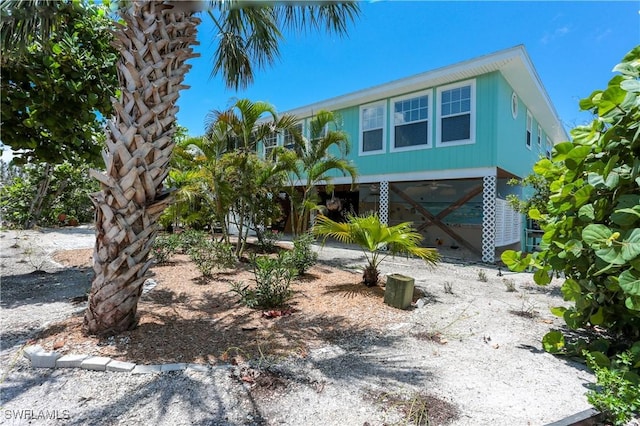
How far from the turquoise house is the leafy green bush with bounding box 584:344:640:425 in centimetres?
719

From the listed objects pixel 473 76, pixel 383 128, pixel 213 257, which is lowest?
pixel 213 257

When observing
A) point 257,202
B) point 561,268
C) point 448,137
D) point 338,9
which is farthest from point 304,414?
point 448,137

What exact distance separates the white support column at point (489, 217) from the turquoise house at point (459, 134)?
3cm

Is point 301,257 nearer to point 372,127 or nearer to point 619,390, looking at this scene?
point 619,390

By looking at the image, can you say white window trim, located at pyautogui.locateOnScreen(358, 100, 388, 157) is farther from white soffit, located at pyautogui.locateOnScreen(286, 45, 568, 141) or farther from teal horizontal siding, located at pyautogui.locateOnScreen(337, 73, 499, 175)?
white soffit, located at pyautogui.locateOnScreen(286, 45, 568, 141)

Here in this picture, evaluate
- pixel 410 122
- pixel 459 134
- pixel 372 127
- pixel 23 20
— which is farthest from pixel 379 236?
pixel 372 127

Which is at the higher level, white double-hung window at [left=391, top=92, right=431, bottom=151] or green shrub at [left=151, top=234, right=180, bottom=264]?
white double-hung window at [left=391, top=92, right=431, bottom=151]

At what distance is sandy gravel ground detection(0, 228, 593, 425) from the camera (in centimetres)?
216

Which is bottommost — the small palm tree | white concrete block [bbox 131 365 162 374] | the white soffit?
white concrete block [bbox 131 365 162 374]

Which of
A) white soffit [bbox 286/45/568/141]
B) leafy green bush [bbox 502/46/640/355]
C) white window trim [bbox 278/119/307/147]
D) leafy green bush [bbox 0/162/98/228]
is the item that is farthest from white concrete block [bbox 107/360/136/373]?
leafy green bush [bbox 0/162/98/228]

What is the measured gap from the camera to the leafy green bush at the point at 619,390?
2.09m

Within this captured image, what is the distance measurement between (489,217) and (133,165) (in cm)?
931

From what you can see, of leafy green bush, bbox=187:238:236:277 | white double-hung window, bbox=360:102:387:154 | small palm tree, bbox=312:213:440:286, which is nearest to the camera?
small palm tree, bbox=312:213:440:286

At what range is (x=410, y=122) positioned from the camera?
10.6m
